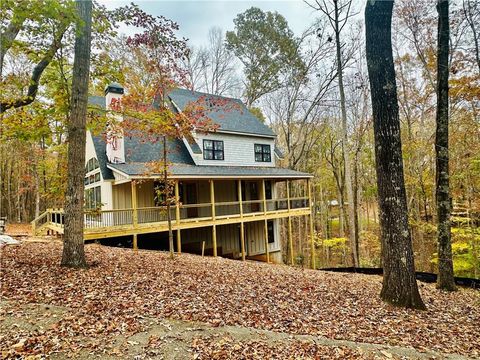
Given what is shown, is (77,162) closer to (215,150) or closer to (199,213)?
(199,213)

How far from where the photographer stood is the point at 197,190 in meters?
18.0

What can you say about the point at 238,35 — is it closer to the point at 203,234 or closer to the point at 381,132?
the point at 203,234

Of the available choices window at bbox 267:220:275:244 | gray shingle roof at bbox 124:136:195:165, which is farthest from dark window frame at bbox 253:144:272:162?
gray shingle roof at bbox 124:136:195:165

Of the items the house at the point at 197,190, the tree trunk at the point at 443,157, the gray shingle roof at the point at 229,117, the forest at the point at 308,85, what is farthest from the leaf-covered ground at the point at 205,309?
the gray shingle roof at the point at 229,117

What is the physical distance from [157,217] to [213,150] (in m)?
5.56

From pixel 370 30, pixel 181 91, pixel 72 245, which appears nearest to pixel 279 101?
pixel 181 91

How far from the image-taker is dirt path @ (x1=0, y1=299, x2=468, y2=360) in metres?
3.67

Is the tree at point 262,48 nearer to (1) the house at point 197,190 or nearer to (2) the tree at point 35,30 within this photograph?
(1) the house at point 197,190

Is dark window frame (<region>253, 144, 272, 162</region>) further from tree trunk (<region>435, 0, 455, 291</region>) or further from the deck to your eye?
tree trunk (<region>435, 0, 455, 291</region>)

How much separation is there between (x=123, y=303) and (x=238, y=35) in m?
25.4

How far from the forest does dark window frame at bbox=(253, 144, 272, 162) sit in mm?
3752

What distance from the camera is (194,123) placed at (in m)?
9.98

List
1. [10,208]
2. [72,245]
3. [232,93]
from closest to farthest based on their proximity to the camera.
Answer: [72,245]
[232,93]
[10,208]

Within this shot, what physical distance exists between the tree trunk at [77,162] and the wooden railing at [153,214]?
3817mm
